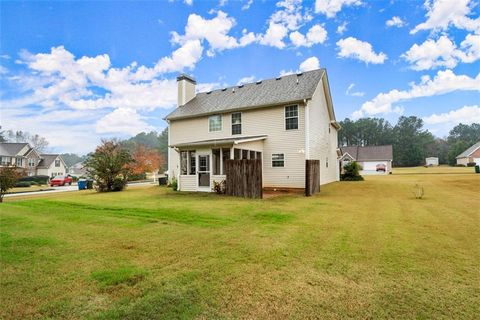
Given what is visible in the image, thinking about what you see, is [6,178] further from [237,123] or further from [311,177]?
[311,177]

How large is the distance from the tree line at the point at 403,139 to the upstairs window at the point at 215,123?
71.2m

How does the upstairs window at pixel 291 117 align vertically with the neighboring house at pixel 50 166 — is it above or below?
above

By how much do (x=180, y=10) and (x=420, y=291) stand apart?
1767cm

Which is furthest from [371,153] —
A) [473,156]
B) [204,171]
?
[204,171]

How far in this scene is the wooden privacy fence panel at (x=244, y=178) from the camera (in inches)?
519

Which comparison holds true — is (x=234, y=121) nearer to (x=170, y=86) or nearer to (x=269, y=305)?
(x=170, y=86)

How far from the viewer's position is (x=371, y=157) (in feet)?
156

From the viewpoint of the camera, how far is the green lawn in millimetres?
3041

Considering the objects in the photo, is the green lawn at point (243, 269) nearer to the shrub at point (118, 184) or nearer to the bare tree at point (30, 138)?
the shrub at point (118, 184)

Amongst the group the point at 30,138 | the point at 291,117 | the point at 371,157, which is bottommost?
the point at 371,157

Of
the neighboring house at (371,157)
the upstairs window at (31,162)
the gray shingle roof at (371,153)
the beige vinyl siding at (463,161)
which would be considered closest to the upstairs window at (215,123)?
the neighboring house at (371,157)

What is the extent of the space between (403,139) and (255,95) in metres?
75.4

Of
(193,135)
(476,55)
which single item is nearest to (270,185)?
(193,135)

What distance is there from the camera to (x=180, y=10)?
15.6m
